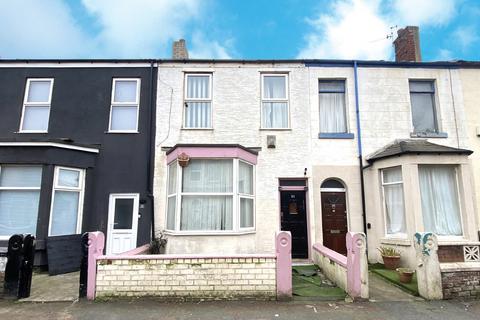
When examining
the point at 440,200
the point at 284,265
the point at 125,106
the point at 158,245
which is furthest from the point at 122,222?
the point at 440,200

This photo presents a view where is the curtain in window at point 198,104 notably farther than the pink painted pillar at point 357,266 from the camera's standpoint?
Yes

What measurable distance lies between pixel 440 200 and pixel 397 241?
5.80 ft

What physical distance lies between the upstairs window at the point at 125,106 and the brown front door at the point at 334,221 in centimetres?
648

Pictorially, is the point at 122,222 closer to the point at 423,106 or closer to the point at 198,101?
the point at 198,101

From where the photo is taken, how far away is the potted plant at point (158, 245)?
881 cm

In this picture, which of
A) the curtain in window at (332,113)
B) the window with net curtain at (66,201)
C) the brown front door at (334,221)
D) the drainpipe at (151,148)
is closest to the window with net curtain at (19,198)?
the window with net curtain at (66,201)

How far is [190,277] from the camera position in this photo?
6.10m

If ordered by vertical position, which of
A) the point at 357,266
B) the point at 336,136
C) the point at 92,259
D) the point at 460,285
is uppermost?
the point at 336,136

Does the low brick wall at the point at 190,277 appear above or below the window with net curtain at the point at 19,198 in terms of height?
below

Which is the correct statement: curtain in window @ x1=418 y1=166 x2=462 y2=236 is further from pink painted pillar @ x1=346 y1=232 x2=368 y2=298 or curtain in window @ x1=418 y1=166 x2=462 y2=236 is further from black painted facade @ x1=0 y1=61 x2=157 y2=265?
black painted facade @ x1=0 y1=61 x2=157 y2=265

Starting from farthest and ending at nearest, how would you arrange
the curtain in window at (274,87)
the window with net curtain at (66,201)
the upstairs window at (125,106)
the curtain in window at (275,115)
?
the curtain in window at (274,87)
the curtain in window at (275,115)
the upstairs window at (125,106)
the window with net curtain at (66,201)

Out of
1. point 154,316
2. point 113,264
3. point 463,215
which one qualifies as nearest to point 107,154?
point 113,264

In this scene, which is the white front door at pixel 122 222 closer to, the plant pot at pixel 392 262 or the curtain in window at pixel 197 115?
the curtain in window at pixel 197 115

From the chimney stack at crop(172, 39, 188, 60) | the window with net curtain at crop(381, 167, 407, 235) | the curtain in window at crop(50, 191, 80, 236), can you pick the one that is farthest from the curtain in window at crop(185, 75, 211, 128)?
the window with net curtain at crop(381, 167, 407, 235)
